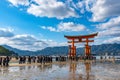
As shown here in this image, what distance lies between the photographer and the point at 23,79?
18828 mm

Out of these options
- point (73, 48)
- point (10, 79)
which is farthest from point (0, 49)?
point (10, 79)

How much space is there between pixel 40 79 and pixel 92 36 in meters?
50.2

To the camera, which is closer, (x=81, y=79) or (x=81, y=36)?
(x=81, y=79)

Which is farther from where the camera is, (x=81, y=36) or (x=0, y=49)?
(x=0, y=49)

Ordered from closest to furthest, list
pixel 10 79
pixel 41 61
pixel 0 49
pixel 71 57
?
pixel 10 79
pixel 41 61
pixel 71 57
pixel 0 49

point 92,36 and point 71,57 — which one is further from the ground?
point 92,36

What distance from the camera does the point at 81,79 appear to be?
19219mm

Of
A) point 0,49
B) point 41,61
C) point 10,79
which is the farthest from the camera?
point 0,49

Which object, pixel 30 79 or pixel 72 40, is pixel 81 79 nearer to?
pixel 30 79

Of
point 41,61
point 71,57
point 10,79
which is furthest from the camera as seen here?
point 71,57

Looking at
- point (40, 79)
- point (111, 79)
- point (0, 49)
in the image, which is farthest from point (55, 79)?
point (0, 49)

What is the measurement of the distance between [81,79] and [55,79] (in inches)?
92.5

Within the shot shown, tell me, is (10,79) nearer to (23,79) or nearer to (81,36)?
(23,79)

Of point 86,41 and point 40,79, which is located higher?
point 86,41
